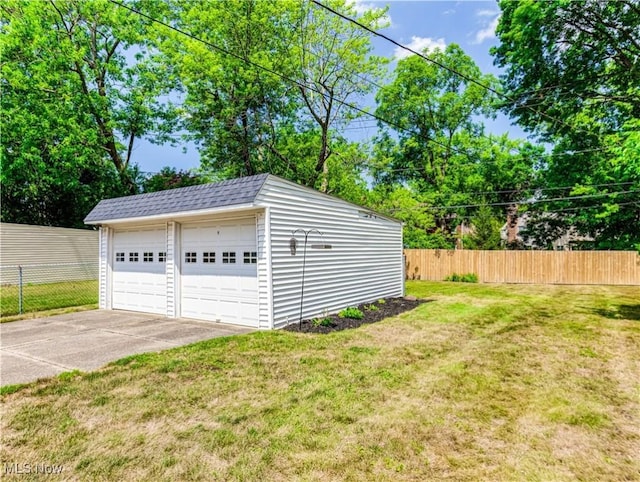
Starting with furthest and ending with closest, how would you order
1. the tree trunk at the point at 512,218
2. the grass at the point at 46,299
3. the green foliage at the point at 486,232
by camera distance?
the tree trunk at the point at 512,218
the green foliage at the point at 486,232
the grass at the point at 46,299

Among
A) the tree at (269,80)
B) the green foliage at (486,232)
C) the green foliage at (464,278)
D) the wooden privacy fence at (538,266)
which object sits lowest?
the green foliage at (464,278)

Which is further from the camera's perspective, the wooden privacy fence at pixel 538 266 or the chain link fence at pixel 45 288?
the wooden privacy fence at pixel 538 266

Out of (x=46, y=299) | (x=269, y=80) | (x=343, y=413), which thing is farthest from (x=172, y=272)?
(x=269, y=80)

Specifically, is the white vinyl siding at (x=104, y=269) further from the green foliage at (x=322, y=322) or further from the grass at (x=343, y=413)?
the green foliage at (x=322, y=322)

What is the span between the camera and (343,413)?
350cm

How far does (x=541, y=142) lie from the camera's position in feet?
67.6

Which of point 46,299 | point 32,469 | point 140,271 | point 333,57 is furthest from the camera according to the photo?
point 333,57

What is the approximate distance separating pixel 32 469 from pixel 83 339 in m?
4.34

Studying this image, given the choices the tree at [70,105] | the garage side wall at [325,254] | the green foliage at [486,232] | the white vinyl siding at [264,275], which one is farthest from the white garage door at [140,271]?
the green foliage at [486,232]

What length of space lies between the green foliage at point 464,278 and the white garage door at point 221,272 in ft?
45.6

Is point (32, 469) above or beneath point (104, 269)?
beneath

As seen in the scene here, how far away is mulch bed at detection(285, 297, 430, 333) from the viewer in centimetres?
728

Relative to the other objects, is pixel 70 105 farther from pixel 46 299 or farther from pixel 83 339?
pixel 83 339

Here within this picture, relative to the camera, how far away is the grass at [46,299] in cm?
965
